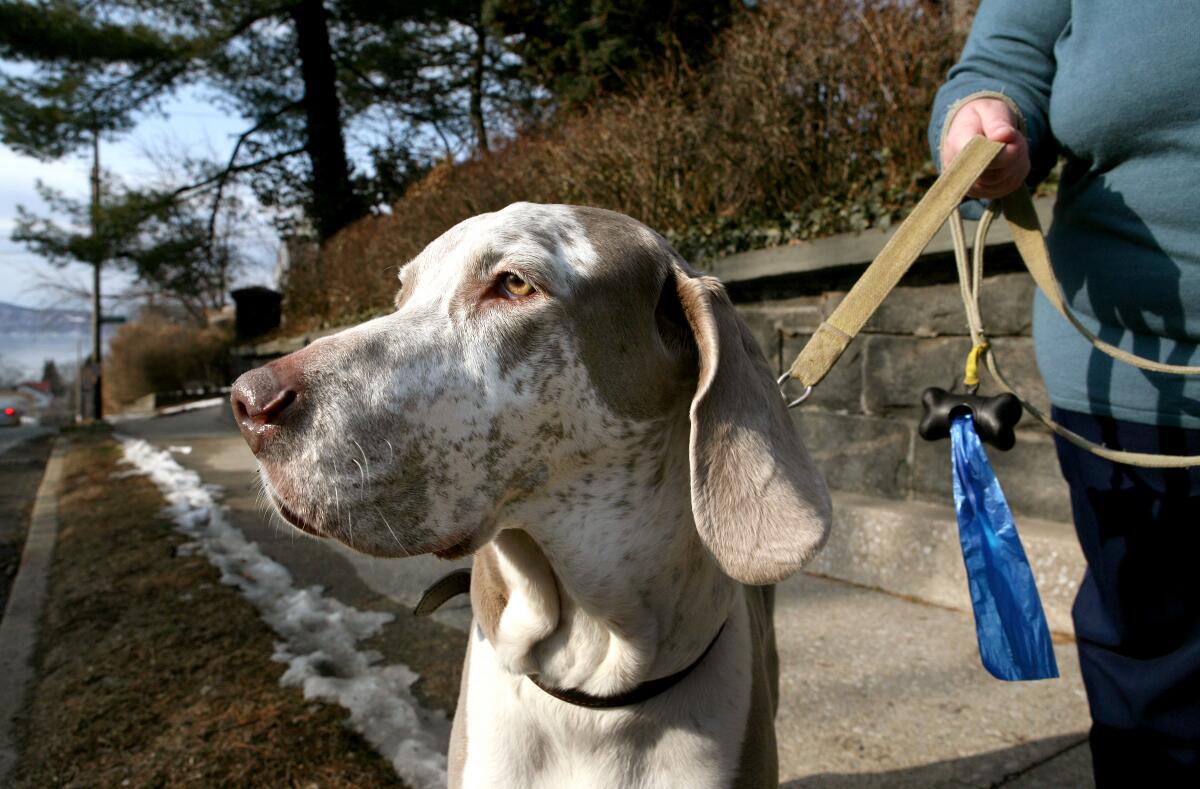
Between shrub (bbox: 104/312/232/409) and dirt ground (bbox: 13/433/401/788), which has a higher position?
shrub (bbox: 104/312/232/409)

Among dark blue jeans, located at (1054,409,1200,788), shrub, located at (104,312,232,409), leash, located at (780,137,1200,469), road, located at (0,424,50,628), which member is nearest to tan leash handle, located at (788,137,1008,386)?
leash, located at (780,137,1200,469)

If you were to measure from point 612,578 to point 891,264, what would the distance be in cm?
80

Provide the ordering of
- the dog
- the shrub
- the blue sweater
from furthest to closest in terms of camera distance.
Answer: the shrub < the blue sweater < the dog

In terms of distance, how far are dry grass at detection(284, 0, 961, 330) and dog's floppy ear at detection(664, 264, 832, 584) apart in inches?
110

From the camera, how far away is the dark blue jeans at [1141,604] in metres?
1.52

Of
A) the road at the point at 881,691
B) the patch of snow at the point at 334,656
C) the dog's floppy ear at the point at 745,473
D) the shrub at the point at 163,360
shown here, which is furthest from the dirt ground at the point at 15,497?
the shrub at the point at 163,360

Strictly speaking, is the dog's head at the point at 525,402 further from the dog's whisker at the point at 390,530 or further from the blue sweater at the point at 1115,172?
the blue sweater at the point at 1115,172

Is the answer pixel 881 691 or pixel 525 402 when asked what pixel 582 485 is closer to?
pixel 525 402

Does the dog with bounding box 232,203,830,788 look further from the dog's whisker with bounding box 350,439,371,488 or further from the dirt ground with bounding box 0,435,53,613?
the dirt ground with bounding box 0,435,53,613

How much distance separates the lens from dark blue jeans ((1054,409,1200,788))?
5.00 ft

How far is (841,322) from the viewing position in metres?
1.59

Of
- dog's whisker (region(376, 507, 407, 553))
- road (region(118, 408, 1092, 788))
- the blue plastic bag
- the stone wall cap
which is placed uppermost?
the stone wall cap

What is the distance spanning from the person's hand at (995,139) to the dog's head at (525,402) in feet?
1.93

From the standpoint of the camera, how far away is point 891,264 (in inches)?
63.5
